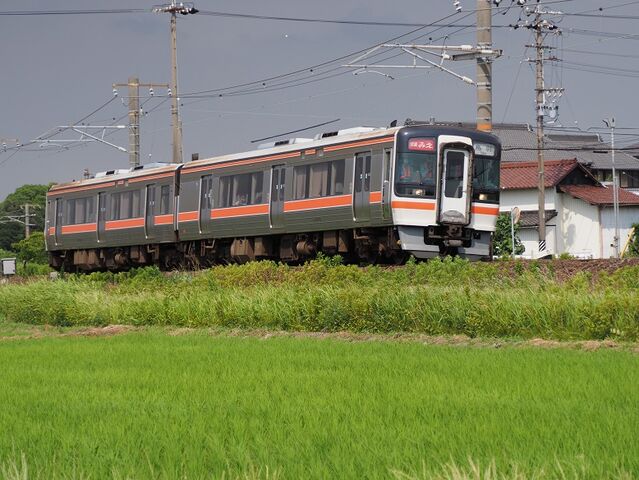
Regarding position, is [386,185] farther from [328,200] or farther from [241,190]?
[241,190]

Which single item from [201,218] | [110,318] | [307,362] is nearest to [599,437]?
[307,362]

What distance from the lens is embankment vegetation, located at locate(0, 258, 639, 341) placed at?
13.4 metres

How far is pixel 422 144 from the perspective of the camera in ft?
76.6

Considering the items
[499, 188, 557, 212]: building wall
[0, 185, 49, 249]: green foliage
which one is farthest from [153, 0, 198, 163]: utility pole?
[0, 185, 49, 249]: green foliage

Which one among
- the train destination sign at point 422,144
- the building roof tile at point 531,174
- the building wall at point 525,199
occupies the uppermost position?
the building roof tile at point 531,174

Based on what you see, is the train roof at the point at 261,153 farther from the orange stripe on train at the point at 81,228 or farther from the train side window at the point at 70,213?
the orange stripe on train at the point at 81,228

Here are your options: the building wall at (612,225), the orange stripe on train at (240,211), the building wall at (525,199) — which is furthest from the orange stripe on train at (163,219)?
the building wall at (612,225)

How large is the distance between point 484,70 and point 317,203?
4.59m

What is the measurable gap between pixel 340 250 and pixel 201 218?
5.92m

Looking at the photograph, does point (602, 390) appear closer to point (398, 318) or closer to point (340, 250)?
point (398, 318)

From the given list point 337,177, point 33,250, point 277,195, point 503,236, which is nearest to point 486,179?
point 337,177

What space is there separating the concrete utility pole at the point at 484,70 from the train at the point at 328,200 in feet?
1.14

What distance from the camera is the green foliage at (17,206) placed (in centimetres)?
11175

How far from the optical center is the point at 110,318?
19594 millimetres
